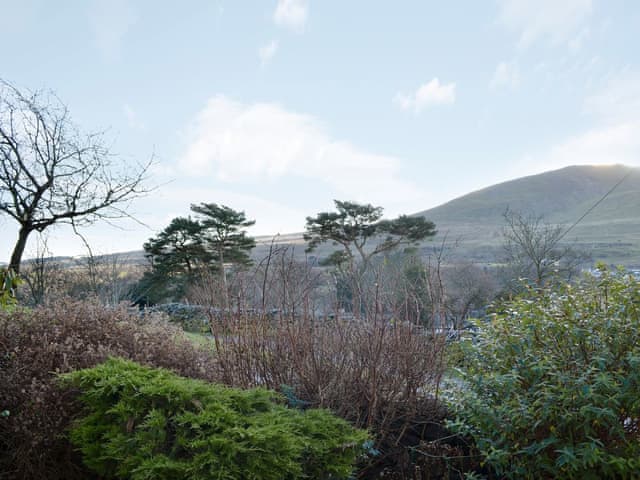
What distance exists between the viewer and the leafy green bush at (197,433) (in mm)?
2043

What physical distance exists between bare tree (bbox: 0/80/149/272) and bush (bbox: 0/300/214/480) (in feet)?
28.3

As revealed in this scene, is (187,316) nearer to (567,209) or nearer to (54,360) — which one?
(54,360)

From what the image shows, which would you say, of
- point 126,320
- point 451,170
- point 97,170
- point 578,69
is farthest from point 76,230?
point 578,69

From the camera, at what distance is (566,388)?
2389 mm

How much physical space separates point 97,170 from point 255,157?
4.73 meters

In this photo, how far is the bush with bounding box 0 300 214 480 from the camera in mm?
2906

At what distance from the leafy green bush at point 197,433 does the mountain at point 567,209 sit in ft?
75.2

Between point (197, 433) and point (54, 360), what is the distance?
5.68 ft

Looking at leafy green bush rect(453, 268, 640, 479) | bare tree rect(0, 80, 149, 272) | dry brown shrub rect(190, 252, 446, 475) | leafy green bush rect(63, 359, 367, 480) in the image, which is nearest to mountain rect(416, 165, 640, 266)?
bare tree rect(0, 80, 149, 272)

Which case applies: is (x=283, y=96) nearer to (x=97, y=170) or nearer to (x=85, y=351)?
(x=97, y=170)

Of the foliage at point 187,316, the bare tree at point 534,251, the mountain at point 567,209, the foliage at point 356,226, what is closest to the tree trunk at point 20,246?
the foliage at point 187,316

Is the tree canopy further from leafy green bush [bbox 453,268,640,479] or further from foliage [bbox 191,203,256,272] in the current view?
leafy green bush [bbox 453,268,640,479]

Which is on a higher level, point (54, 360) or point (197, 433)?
point (54, 360)

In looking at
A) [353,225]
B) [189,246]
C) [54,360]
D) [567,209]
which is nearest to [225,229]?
[189,246]
